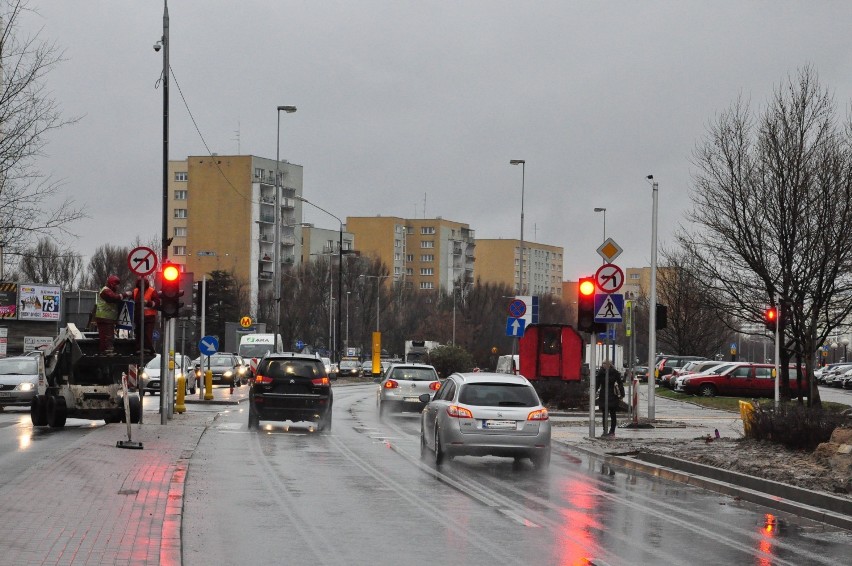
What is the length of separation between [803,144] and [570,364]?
1239 centimetres

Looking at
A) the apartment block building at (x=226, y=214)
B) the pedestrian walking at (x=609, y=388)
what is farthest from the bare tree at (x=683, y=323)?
the apartment block building at (x=226, y=214)

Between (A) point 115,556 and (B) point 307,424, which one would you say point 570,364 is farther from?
(A) point 115,556

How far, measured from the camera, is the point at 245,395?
48594 millimetres

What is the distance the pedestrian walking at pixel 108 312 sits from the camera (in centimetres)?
2564

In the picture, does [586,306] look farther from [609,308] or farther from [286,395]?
[286,395]

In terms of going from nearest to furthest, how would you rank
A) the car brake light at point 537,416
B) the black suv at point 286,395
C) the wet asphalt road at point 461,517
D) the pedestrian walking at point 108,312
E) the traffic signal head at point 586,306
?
the wet asphalt road at point 461,517, the car brake light at point 537,416, the pedestrian walking at point 108,312, the traffic signal head at point 586,306, the black suv at point 286,395

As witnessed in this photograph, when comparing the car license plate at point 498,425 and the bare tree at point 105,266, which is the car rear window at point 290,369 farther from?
the bare tree at point 105,266

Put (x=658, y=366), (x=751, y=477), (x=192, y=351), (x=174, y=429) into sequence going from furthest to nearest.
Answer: (x=192, y=351) → (x=658, y=366) → (x=174, y=429) → (x=751, y=477)

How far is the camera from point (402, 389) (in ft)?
121

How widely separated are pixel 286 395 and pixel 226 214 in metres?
113

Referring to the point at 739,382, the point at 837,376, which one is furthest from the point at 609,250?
the point at 837,376

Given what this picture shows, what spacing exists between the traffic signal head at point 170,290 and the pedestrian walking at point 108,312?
84 cm

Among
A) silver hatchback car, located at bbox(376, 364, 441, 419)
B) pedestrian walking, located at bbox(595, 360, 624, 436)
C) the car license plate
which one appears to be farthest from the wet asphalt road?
silver hatchback car, located at bbox(376, 364, 441, 419)

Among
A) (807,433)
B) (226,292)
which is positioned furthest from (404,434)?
(226,292)
